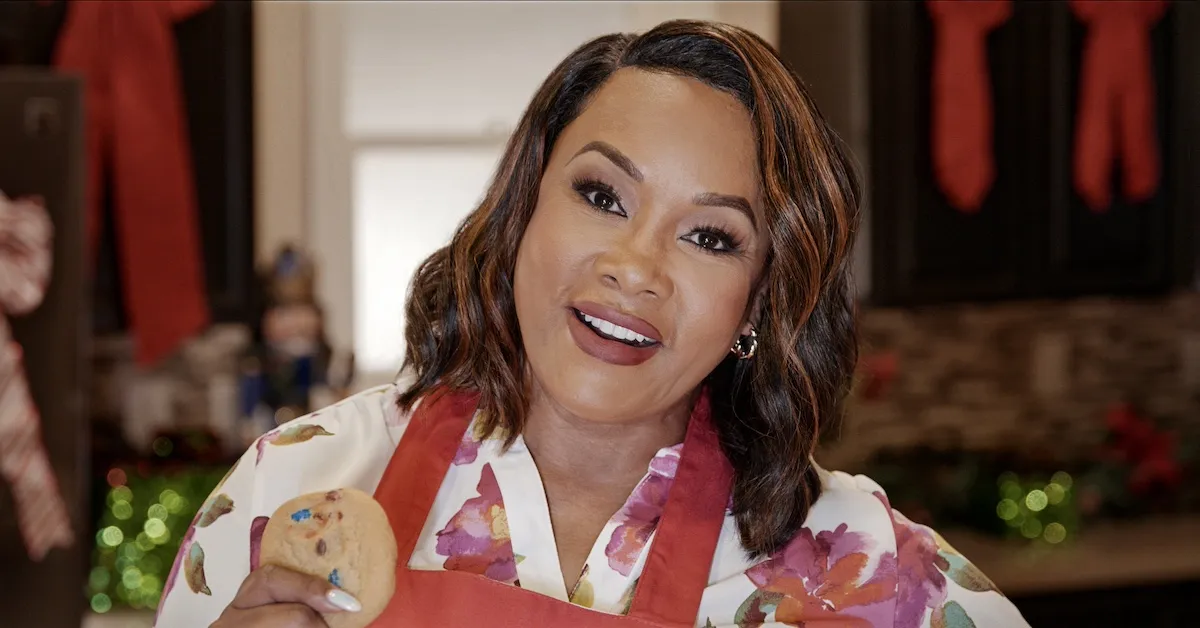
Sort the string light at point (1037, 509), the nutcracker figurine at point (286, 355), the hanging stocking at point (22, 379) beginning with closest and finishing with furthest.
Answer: the hanging stocking at point (22, 379)
the nutcracker figurine at point (286, 355)
the string light at point (1037, 509)

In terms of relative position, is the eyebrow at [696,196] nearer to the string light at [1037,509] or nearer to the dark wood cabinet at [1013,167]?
the dark wood cabinet at [1013,167]

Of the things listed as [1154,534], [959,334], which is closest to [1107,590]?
[1154,534]

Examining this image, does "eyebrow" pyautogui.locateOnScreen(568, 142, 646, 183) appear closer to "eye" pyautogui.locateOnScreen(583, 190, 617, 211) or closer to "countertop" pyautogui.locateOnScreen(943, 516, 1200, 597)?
"eye" pyautogui.locateOnScreen(583, 190, 617, 211)

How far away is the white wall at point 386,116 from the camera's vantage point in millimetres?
3082

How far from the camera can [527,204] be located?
1.23 m

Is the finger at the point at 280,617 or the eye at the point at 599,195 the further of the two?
the eye at the point at 599,195

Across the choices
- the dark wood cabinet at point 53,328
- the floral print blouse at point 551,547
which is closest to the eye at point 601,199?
the floral print blouse at point 551,547

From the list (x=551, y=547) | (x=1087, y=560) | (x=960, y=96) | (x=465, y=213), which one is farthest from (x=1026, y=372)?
(x=551, y=547)

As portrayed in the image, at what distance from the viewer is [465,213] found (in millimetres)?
2994

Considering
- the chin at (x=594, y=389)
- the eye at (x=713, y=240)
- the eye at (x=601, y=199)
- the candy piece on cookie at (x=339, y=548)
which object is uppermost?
the eye at (x=601, y=199)

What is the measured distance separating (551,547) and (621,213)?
314 mm

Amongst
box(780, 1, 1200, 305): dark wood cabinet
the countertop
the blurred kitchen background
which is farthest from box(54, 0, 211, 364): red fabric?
the countertop

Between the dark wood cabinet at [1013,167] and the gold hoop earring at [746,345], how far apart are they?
1535 millimetres

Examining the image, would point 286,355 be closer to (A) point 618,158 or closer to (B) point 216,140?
(B) point 216,140
